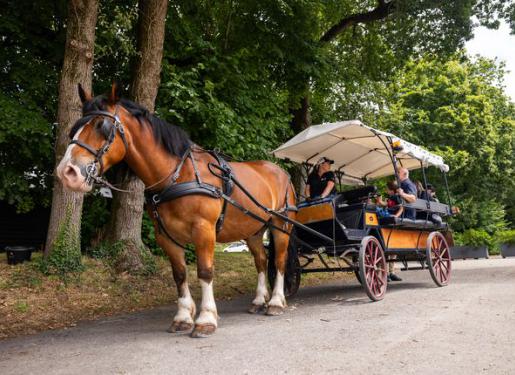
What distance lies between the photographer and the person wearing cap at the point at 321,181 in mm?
8414

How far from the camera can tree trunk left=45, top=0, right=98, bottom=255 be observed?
→ 319 inches

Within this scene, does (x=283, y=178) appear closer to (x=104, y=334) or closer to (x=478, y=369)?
(x=104, y=334)

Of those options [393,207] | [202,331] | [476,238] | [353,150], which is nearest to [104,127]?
[202,331]

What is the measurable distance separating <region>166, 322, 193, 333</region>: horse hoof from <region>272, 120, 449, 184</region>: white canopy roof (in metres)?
3.95

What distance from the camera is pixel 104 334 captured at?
5598 mm

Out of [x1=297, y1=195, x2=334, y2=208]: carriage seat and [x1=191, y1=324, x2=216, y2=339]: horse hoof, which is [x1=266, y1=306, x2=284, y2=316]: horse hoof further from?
[x1=297, y1=195, x2=334, y2=208]: carriage seat

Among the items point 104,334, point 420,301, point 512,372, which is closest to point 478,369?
point 512,372

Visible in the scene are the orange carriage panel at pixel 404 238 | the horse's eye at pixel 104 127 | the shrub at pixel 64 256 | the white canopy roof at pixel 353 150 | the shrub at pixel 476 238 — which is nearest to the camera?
the horse's eye at pixel 104 127

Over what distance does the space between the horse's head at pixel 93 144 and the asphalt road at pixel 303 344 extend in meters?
1.66

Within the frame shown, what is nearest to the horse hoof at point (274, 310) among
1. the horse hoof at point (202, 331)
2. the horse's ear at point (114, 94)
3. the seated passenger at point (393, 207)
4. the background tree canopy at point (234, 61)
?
the horse hoof at point (202, 331)

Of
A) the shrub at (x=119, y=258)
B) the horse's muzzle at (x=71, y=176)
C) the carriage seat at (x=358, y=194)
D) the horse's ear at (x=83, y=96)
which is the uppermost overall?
the horse's ear at (x=83, y=96)

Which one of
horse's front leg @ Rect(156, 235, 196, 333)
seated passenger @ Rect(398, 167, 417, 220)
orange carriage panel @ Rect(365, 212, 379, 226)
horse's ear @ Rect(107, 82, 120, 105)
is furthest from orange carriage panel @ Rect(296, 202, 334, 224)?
horse's ear @ Rect(107, 82, 120, 105)

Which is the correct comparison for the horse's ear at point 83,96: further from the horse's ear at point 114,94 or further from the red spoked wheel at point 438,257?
the red spoked wheel at point 438,257

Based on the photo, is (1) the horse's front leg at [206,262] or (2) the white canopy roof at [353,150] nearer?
(1) the horse's front leg at [206,262]
